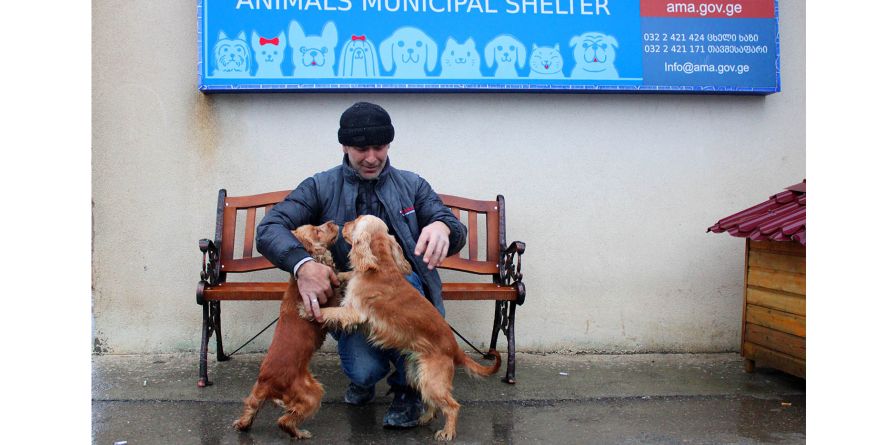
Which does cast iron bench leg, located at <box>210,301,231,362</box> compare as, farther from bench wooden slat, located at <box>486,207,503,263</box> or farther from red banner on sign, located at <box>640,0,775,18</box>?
red banner on sign, located at <box>640,0,775,18</box>

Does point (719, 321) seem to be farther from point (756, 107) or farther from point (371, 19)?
point (371, 19)

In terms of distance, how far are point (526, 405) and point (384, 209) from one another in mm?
1315

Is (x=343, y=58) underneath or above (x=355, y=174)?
above

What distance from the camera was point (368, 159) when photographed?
3.79 metres

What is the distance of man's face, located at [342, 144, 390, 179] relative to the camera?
378 centimetres

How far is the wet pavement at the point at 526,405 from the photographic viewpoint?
3.73 m

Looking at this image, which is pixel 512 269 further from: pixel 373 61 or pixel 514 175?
pixel 373 61

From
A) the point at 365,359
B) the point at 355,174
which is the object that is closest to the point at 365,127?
the point at 355,174

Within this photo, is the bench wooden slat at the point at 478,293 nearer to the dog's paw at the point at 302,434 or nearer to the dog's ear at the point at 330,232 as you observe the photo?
the dog's ear at the point at 330,232

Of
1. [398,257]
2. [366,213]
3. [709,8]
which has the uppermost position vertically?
[709,8]

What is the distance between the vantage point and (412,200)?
4.07 meters

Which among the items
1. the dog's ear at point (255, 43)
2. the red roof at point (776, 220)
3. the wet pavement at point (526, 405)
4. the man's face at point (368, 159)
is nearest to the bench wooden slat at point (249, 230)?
the wet pavement at point (526, 405)

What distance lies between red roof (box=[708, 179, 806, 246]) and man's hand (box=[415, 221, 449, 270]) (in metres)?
1.82

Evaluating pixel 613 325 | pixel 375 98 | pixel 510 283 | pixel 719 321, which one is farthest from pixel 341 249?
pixel 719 321
